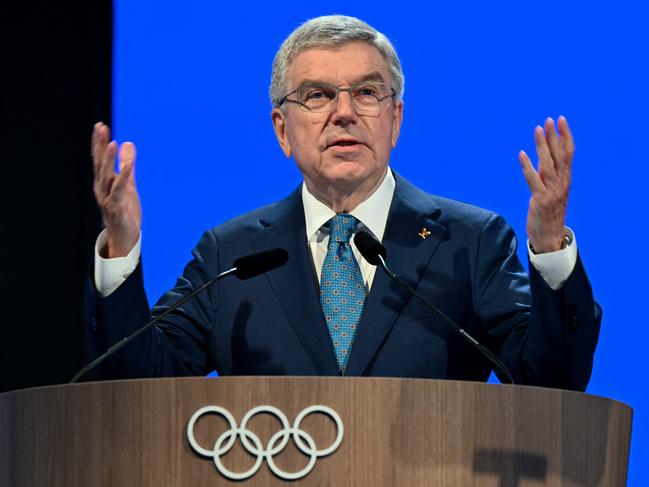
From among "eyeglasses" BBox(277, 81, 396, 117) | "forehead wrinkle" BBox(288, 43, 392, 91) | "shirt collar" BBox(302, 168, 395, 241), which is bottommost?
"shirt collar" BBox(302, 168, 395, 241)

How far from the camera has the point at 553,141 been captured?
76.6 inches

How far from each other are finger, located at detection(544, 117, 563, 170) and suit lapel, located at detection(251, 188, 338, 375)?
621 mm

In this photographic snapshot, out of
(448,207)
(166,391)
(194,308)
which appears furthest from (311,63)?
(166,391)

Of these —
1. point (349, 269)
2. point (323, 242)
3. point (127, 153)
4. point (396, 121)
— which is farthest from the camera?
point (396, 121)

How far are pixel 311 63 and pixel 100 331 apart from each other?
814mm

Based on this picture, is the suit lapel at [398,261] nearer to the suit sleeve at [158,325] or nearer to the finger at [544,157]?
the suit sleeve at [158,325]

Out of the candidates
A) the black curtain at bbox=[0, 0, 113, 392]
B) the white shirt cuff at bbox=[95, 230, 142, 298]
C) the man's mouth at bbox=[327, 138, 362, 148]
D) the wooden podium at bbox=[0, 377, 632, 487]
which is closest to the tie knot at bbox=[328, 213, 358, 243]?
the man's mouth at bbox=[327, 138, 362, 148]

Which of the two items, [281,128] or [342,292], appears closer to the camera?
[342,292]

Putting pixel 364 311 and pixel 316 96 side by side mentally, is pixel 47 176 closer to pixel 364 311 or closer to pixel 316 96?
pixel 316 96

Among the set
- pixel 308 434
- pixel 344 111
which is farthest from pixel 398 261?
pixel 308 434

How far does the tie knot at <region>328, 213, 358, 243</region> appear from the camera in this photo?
2475 millimetres

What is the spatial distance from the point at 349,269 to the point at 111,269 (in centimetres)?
55

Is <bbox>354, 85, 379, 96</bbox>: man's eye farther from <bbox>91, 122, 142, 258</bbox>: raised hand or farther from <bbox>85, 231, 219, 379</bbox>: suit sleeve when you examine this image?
<bbox>91, 122, 142, 258</bbox>: raised hand

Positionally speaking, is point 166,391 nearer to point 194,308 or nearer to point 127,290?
point 127,290
